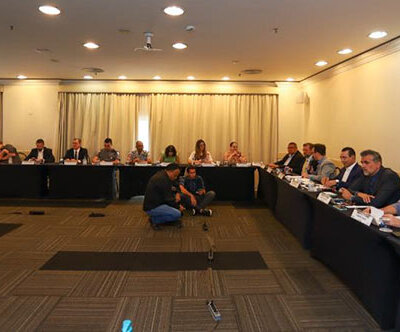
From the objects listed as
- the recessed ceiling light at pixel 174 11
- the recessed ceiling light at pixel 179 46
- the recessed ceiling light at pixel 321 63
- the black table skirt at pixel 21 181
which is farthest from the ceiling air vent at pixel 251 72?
the black table skirt at pixel 21 181

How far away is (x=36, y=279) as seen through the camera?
321cm

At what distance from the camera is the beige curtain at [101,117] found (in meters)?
8.70

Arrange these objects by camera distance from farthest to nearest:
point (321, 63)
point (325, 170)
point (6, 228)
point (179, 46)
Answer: point (321, 63)
point (325, 170)
point (179, 46)
point (6, 228)

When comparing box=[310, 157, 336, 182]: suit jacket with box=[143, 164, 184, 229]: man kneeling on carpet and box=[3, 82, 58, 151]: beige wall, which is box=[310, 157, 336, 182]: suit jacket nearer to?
box=[143, 164, 184, 229]: man kneeling on carpet

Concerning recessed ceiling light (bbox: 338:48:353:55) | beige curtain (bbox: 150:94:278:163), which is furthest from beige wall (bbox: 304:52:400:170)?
beige curtain (bbox: 150:94:278:163)

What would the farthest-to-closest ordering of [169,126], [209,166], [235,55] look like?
1. [169,126]
2. [209,166]
3. [235,55]

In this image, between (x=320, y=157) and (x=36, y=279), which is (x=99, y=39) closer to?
(x=36, y=279)

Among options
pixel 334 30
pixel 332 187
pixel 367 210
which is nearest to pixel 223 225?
pixel 332 187

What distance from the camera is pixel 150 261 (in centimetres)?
372

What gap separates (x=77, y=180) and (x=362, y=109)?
532cm

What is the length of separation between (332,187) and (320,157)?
979 millimetres

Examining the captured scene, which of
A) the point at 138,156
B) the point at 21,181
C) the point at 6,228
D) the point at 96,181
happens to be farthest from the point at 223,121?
the point at 6,228

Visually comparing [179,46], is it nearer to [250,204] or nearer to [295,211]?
[295,211]

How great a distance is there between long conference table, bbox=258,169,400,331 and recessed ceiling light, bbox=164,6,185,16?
245cm
